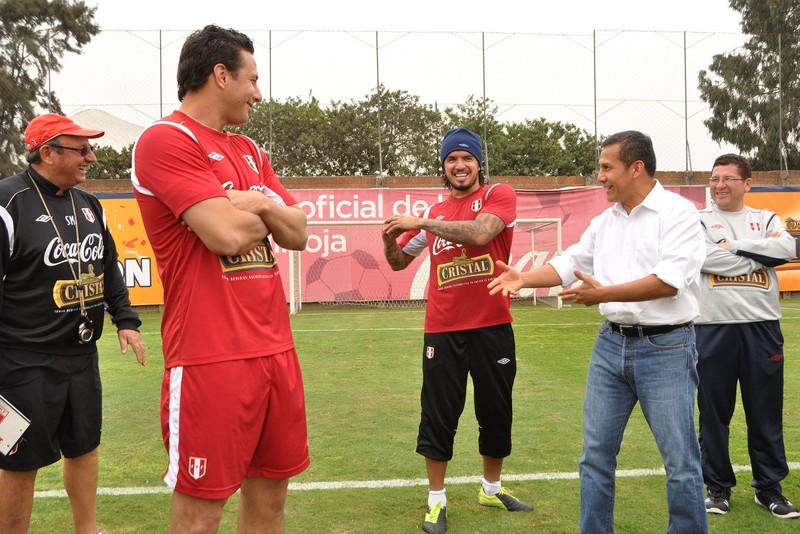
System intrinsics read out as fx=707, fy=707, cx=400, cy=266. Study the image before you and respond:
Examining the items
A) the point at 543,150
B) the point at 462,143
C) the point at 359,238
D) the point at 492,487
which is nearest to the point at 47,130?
the point at 462,143


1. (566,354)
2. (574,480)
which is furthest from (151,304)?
(574,480)

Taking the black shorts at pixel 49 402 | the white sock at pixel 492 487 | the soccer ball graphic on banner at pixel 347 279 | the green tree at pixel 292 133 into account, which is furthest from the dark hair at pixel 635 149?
the green tree at pixel 292 133

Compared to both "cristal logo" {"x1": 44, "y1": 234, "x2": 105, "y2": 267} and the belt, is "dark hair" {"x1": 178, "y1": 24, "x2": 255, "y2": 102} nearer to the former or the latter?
"cristal logo" {"x1": 44, "y1": 234, "x2": 105, "y2": 267}

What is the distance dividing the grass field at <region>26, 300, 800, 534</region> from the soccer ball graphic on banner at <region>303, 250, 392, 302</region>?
870 centimetres

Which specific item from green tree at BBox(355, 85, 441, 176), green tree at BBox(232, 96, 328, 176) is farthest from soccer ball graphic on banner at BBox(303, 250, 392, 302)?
green tree at BBox(232, 96, 328, 176)

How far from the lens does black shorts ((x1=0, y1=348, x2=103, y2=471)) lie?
10.6 ft

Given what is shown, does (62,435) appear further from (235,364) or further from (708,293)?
(708,293)

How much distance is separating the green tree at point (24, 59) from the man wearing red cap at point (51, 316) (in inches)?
717

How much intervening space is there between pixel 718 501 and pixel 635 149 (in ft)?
7.61

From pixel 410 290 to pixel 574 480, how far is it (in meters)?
13.8

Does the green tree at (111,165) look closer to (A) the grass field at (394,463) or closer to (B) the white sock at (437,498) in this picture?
(A) the grass field at (394,463)

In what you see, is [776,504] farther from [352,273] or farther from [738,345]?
Answer: [352,273]

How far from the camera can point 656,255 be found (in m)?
3.27

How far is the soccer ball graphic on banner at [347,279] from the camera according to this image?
1845 cm
